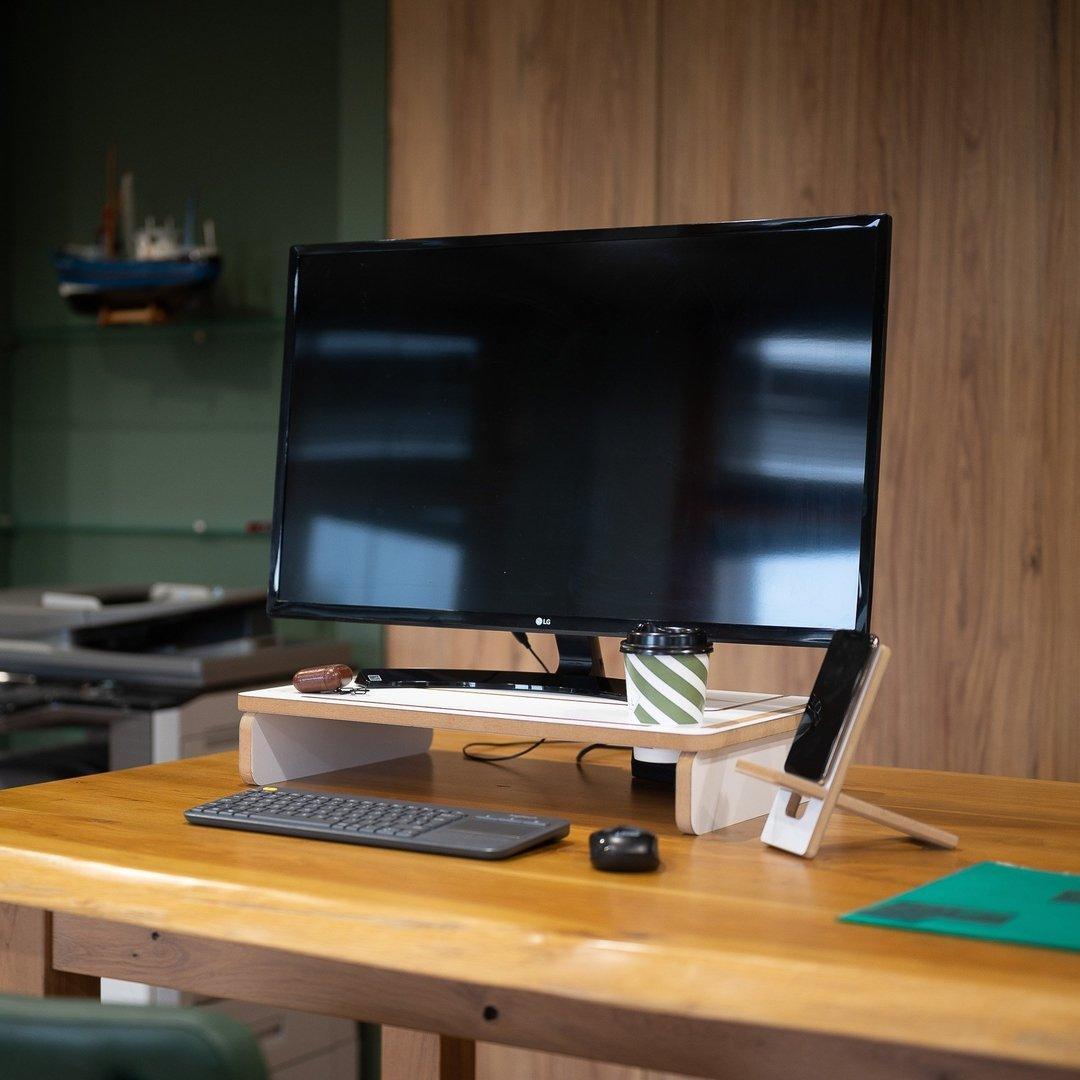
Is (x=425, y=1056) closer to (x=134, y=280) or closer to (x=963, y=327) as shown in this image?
(x=963, y=327)

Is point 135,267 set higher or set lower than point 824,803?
higher

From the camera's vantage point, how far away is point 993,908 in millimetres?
1014

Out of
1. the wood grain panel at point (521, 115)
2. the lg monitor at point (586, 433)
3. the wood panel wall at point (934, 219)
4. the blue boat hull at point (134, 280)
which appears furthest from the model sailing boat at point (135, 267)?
the lg monitor at point (586, 433)

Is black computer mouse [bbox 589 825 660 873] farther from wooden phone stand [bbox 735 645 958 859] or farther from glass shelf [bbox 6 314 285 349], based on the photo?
glass shelf [bbox 6 314 285 349]

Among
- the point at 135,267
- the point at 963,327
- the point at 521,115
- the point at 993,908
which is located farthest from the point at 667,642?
the point at 135,267

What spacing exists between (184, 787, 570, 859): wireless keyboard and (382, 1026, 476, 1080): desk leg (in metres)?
0.42

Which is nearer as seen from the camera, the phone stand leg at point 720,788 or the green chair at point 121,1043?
the green chair at point 121,1043

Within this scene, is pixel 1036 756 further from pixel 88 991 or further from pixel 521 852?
pixel 88 991

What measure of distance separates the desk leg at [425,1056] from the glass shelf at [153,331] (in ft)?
6.27

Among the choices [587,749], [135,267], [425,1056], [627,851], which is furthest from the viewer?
[135,267]

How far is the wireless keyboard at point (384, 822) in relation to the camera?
1188mm

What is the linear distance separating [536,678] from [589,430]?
0.94 feet

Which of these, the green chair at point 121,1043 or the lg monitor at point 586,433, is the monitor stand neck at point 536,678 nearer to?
the lg monitor at point 586,433

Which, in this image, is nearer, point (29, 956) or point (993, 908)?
point (993, 908)
